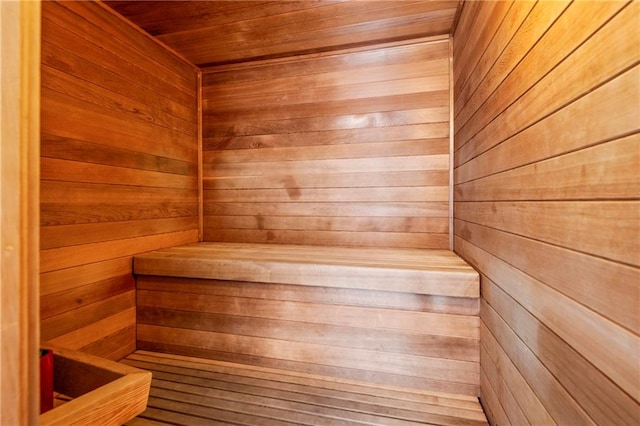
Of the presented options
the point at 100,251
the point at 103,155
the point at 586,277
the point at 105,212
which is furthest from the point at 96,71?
the point at 586,277

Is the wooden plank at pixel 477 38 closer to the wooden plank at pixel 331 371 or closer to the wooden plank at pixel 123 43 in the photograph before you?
the wooden plank at pixel 331 371

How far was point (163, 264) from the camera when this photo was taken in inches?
71.7

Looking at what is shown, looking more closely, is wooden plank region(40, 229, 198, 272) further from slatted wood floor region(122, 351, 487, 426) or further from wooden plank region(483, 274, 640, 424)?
wooden plank region(483, 274, 640, 424)

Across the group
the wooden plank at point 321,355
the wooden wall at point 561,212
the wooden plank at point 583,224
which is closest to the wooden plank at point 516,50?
the wooden wall at point 561,212

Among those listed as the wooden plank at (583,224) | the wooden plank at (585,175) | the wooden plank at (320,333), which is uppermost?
the wooden plank at (585,175)

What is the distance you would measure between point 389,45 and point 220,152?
156 cm

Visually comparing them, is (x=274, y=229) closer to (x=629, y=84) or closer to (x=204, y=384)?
(x=204, y=384)

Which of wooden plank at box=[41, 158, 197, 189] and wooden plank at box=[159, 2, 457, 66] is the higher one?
wooden plank at box=[159, 2, 457, 66]

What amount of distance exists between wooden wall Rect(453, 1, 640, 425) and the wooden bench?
198 millimetres

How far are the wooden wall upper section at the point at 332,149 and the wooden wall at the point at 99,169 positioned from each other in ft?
1.45

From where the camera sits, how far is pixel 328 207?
229 cm

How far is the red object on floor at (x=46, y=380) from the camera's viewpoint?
85 centimetres

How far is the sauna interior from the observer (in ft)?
1.77

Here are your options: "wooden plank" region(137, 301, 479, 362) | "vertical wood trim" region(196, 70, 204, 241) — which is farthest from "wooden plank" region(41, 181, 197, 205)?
"wooden plank" region(137, 301, 479, 362)
